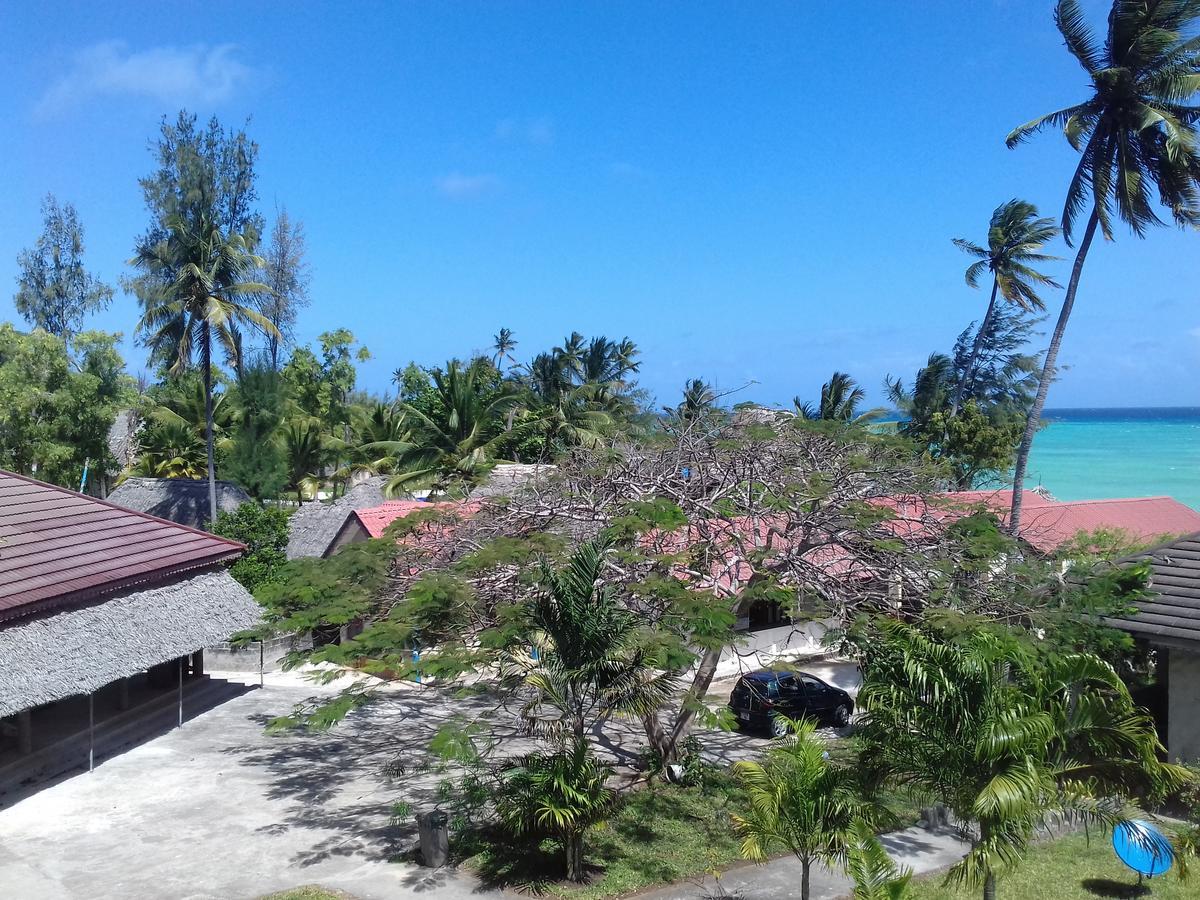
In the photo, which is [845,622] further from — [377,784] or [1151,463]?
[1151,463]

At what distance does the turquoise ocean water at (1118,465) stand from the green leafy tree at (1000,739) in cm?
4900

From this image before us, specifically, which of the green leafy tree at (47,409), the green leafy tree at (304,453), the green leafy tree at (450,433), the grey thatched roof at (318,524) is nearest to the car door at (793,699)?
the grey thatched roof at (318,524)

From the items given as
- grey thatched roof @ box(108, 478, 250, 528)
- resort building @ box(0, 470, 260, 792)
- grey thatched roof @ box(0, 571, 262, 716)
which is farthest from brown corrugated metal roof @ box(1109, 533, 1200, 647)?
grey thatched roof @ box(108, 478, 250, 528)

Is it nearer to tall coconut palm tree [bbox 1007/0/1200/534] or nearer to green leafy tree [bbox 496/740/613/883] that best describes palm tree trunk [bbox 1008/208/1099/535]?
tall coconut palm tree [bbox 1007/0/1200/534]

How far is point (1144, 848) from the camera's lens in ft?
30.8

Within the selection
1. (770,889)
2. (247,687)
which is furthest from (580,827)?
(247,687)

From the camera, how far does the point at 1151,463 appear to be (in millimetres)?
118188

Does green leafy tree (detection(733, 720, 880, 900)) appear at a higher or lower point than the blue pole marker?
higher

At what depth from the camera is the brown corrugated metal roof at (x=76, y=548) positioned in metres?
15.2

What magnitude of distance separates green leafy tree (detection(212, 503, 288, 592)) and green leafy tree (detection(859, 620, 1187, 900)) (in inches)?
806

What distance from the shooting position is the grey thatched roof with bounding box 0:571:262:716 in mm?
13688

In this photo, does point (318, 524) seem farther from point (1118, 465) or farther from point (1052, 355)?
point (1118, 465)

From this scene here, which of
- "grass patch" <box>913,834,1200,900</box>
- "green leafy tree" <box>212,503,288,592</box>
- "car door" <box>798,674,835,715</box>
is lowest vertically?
"grass patch" <box>913,834,1200,900</box>

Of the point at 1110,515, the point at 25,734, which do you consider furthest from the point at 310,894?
the point at 1110,515
